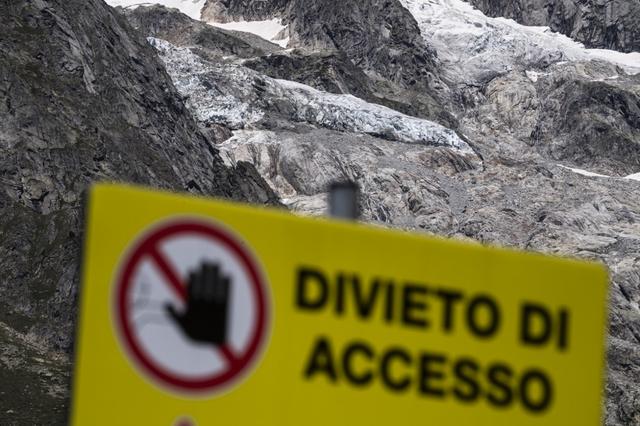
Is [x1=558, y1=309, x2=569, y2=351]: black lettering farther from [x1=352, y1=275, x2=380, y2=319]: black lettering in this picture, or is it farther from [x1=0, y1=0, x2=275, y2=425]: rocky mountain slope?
[x1=0, y1=0, x2=275, y2=425]: rocky mountain slope

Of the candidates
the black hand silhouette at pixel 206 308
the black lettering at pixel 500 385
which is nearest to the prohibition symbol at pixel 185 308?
the black hand silhouette at pixel 206 308

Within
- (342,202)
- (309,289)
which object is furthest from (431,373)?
(342,202)

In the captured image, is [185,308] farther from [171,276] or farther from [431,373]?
[431,373]

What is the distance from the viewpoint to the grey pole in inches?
324

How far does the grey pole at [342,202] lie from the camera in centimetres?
823

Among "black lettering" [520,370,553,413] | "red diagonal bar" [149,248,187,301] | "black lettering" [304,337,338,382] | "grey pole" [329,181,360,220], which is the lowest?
Result: "black lettering" [520,370,553,413]

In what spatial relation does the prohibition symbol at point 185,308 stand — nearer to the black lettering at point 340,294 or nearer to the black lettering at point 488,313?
the black lettering at point 340,294

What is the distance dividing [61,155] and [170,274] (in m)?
113

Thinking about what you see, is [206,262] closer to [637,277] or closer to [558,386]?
[558,386]

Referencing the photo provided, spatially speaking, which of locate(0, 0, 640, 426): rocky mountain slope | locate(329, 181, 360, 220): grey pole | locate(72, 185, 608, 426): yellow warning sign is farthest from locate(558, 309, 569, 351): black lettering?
locate(0, 0, 640, 426): rocky mountain slope

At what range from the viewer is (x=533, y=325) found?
8055 mm

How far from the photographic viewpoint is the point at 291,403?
24.5ft

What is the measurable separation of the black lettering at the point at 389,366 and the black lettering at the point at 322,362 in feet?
1.14

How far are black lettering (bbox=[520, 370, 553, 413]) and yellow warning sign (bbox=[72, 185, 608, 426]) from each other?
0.03 ft
